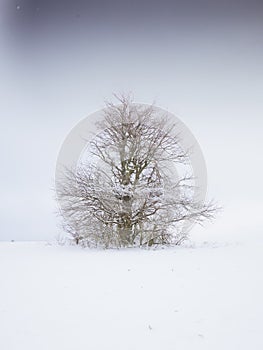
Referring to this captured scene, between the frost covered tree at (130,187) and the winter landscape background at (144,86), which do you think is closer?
the winter landscape background at (144,86)

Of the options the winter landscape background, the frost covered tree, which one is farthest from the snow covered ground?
the frost covered tree

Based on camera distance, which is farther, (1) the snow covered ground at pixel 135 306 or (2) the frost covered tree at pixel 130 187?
(2) the frost covered tree at pixel 130 187

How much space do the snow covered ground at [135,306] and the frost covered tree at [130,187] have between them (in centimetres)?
301

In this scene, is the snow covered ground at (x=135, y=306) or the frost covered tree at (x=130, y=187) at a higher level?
the frost covered tree at (x=130, y=187)

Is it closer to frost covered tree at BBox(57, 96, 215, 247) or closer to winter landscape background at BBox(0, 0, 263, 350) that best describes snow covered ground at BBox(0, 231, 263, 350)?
winter landscape background at BBox(0, 0, 263, 350)

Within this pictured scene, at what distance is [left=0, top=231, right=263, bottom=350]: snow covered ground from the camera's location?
7.36 ft

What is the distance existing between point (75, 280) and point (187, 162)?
18.8ft

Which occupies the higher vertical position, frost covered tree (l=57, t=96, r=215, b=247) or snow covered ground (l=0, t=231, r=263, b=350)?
frost covered tree (l=57, t=96, r=215, b=247)

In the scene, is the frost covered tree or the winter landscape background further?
the frost covered tree

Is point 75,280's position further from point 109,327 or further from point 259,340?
point 259,340

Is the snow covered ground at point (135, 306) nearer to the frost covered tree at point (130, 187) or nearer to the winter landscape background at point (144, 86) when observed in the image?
the winter landscape background at point (144, 86)

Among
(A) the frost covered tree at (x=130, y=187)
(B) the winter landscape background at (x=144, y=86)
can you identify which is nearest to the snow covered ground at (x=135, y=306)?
(B) the winter landscape background at (x=144, y=86)

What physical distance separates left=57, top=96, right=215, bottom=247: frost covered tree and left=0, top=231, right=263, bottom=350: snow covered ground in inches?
119

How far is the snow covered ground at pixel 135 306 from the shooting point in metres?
2.24
